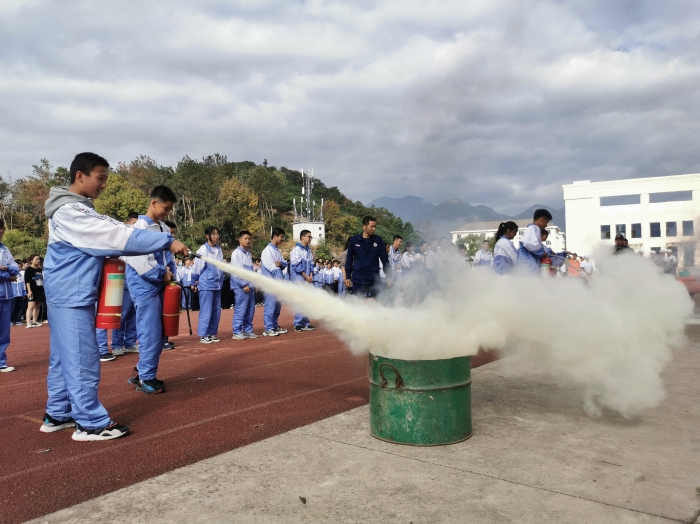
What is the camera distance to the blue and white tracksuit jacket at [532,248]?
862 cm

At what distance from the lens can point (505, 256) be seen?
30.8 ft

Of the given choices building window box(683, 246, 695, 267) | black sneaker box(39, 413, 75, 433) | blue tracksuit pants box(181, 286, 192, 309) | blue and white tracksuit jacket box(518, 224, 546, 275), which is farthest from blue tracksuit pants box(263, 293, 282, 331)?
building window box(683, 246, 695, 267)

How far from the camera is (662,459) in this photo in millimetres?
3678

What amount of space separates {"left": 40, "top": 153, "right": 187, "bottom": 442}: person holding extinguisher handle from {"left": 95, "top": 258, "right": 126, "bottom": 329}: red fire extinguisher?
0.26ft

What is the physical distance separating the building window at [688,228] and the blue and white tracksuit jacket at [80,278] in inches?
290

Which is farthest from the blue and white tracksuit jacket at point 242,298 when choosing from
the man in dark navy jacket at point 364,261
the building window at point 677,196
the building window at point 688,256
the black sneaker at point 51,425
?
the building window at point 677,196

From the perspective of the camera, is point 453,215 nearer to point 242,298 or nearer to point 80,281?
point 242,298

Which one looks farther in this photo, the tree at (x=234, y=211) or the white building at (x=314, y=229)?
the white building at (x=314, y=229)

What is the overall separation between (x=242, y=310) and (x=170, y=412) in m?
5.73

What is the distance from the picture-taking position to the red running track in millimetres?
3551

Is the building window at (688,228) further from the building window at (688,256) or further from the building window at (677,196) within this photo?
the building window at (677,196)

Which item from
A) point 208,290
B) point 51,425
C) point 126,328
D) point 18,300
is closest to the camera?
point 51,425

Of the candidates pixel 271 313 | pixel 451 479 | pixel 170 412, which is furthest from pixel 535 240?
pixel 170 412

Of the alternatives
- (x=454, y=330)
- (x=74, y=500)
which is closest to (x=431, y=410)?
(x=454, y=330)
